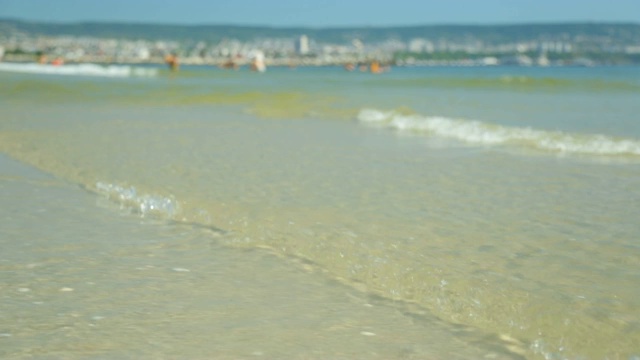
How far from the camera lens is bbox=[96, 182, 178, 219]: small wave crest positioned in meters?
6.99

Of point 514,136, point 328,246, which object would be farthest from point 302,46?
point 328,246

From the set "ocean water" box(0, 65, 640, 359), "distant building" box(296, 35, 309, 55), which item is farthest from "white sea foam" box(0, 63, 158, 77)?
"distant building" box(296, 35, 309, 55)

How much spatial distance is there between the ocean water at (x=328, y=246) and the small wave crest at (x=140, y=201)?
27mm

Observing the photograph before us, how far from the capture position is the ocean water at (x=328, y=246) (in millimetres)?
4090

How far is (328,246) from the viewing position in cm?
578

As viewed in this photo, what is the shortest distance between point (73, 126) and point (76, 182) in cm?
640

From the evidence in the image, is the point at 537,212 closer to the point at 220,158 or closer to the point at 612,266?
the point at 612,266

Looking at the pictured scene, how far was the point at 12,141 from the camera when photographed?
39.5 feet

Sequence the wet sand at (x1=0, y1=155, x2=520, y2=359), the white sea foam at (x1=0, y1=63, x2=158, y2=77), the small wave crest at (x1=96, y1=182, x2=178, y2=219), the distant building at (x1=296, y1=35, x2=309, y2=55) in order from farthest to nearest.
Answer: the distant building at (x1=296, y1=35, x2=309, y2=55)
the white sea foam at (x1=0, y1=63, x2=158, y2=77)
the small wave crest at (x1=96, y1=182, x2=178, y2=219)
the wet sand at (x1=0, y1=155, x2=520, y2=359)

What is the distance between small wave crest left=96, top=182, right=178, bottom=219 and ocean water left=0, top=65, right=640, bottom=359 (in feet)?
0.09

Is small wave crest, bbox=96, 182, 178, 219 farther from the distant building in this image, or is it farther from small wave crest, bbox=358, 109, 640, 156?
the distant building

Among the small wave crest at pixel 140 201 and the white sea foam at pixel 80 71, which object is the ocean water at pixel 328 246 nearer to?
the small wave crest at pixel 140 201

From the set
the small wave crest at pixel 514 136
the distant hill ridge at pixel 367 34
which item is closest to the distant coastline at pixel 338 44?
the distant hill ridge at pixel 367 34

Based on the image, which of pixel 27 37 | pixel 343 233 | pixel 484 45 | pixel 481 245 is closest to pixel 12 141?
pixel 343 233
